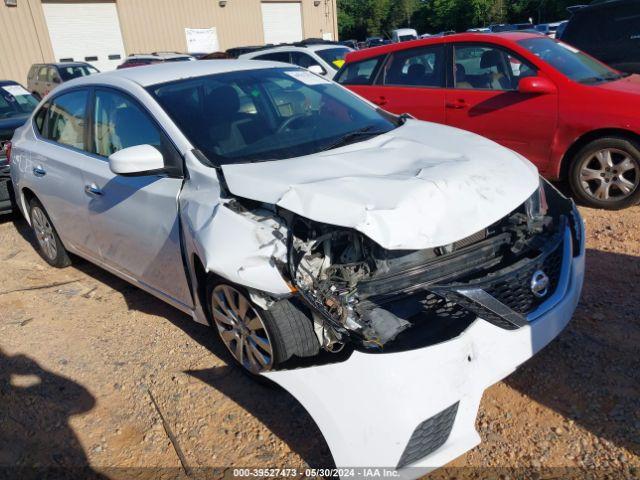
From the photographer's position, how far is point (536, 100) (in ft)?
16.6

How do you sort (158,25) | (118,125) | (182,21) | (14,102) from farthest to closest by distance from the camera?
1. (182,21)
2. (158,25)
3. (14,102)
4. (118,125)

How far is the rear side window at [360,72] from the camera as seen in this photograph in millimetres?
6352

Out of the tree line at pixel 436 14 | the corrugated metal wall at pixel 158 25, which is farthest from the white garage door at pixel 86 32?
the tree line at pixel 436 14

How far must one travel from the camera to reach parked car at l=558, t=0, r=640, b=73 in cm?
709

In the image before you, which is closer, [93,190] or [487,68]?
[93,190]

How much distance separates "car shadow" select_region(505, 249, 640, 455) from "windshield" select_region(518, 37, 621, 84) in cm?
243

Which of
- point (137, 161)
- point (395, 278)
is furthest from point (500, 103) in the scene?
point (137, 161)

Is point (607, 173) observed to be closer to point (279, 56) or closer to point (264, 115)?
point (264, 115)

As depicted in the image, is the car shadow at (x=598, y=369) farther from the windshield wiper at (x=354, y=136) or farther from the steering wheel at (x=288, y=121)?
the steering wheel at (x=288, y=121)

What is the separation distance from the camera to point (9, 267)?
5.10 meters

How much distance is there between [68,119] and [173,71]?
1.07 metres

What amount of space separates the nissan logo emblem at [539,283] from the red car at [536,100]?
2.88 meters

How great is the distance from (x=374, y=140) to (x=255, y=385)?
1.56 meters

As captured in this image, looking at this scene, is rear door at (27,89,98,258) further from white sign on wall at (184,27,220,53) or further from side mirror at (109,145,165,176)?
white sign on wall at (184,27,220,53)
